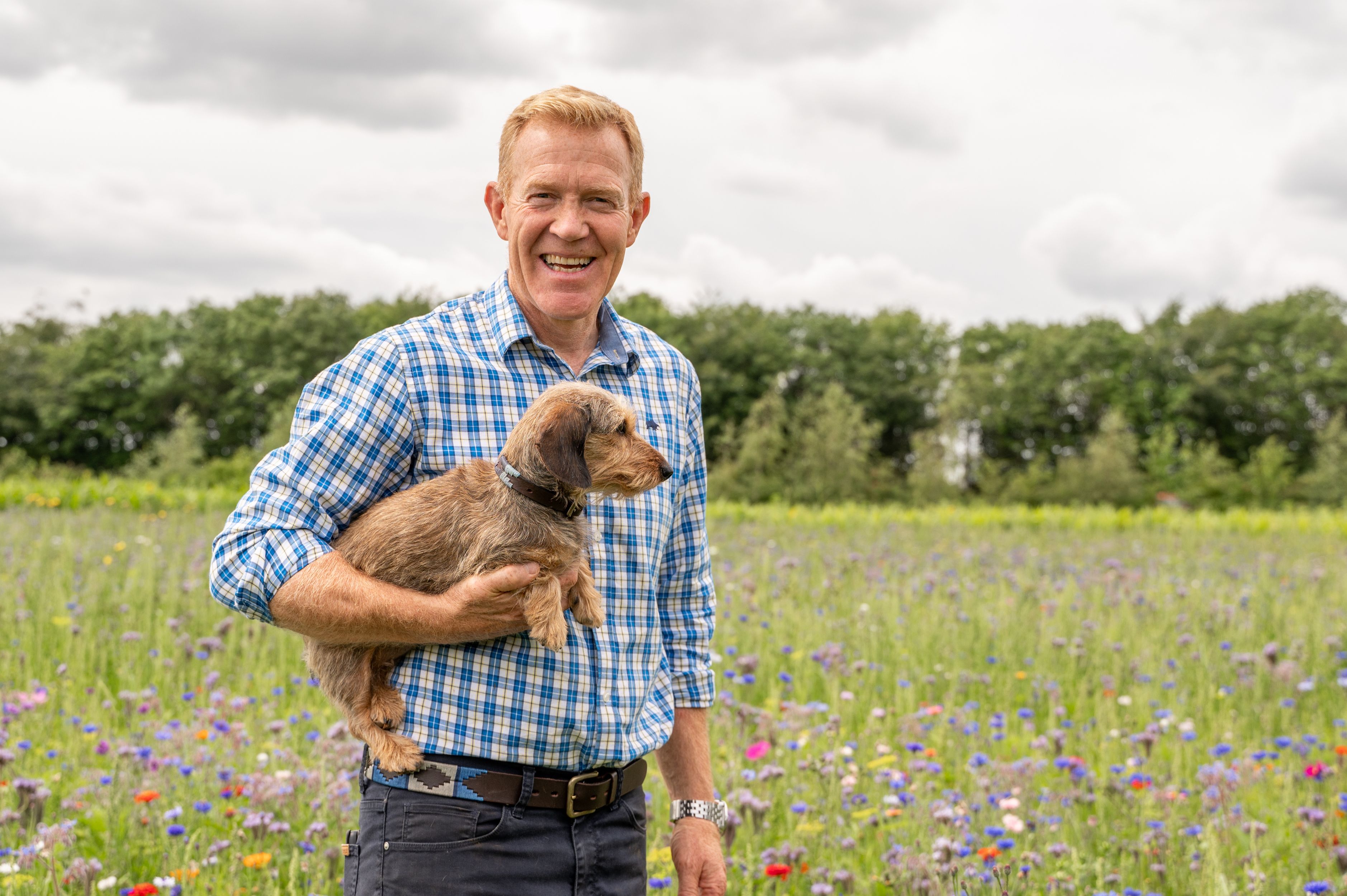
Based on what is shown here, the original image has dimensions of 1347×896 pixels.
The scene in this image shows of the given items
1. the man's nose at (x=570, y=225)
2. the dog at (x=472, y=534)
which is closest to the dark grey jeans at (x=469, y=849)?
the dog at (x=472, y=534)

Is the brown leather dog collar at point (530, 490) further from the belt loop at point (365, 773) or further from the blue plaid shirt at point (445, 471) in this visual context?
the belt loop at point (365, 773)

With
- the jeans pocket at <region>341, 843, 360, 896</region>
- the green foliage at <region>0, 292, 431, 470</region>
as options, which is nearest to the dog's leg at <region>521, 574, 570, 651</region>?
the jeans pocket at <region>341, 843, 360, 896</region>

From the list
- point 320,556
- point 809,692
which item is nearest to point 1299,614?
point 809,692

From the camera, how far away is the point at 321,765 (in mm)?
4918

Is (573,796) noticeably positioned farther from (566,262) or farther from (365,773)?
(566,262)

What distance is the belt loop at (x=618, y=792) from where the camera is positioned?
265 cm

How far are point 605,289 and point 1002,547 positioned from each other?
528 inches

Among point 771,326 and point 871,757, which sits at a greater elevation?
point 771,326

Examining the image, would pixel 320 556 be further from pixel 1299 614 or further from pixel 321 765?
pixel 1299 614

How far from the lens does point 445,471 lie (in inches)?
101

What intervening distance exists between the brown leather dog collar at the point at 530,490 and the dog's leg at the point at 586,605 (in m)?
0.17

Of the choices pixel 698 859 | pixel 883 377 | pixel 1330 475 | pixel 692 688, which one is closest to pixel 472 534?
pixel 692 688

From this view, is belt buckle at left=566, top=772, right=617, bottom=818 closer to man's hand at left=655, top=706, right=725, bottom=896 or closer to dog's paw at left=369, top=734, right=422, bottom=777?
dog's paw at left=369, top=734, right=422, bottom=777

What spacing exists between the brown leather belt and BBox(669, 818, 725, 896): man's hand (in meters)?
0.63
